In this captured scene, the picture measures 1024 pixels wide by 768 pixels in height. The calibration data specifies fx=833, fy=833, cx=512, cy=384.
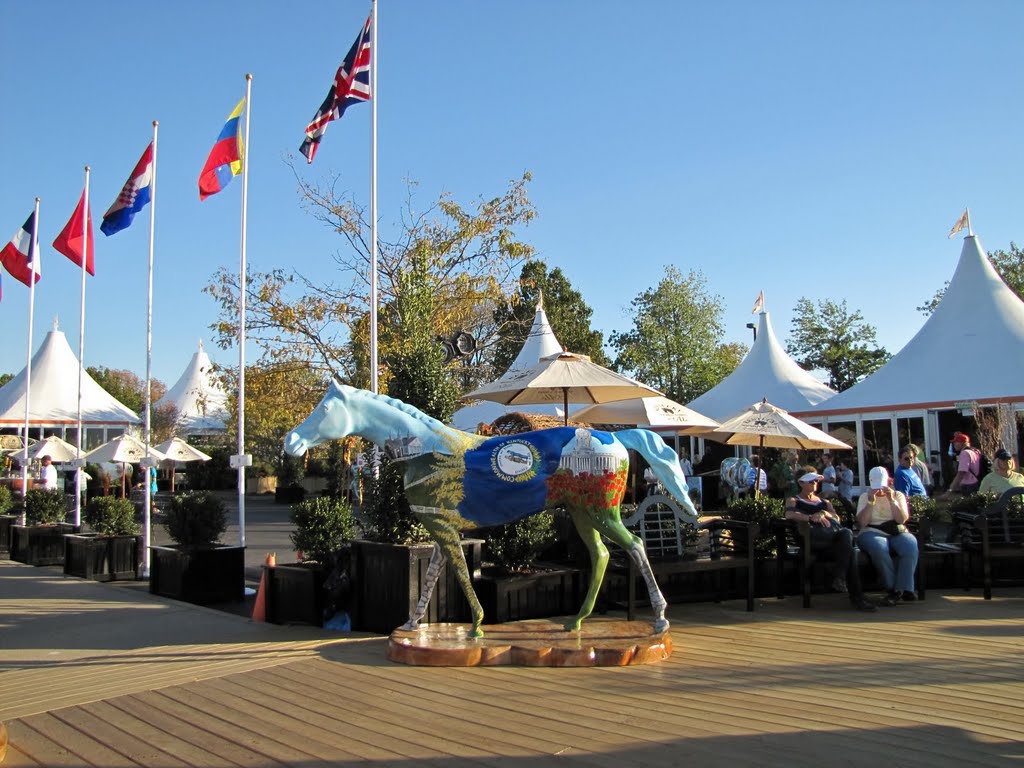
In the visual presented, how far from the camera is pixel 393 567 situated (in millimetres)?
6688

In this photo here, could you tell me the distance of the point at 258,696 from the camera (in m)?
4.88

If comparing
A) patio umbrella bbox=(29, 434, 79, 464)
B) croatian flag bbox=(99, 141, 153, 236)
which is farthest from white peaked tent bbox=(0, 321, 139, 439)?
croatian flag bbox=(99, 141, 153, 236)

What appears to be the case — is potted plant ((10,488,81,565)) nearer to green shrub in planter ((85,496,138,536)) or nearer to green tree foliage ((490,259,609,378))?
green shrub in planter ((85,496,138,536))

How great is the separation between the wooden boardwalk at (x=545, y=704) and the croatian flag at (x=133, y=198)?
7.34m

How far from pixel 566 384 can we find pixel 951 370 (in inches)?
524

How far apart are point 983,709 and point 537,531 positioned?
3.77m

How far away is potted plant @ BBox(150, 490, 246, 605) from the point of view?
896 cm

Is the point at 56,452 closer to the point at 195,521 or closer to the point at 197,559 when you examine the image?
the point at 195,521

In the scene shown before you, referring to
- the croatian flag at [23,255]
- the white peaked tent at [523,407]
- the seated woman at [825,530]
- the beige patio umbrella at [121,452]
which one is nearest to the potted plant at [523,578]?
the seated woman at [825,530]

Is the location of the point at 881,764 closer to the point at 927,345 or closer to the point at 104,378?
the point at 927,345

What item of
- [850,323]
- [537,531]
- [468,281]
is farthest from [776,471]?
[850,323]

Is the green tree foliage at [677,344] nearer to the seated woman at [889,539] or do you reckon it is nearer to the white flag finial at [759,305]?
the white flag finial at [759,305]

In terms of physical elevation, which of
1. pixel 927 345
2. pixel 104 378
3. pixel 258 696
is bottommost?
pixel 258 696

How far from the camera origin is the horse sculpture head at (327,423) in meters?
5.52
